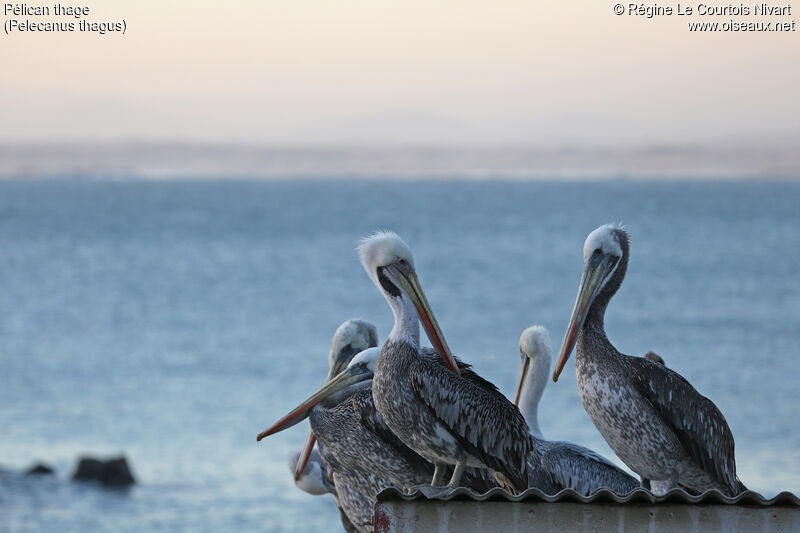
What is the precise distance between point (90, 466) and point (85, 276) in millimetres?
32600

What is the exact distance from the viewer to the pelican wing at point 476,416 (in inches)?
212

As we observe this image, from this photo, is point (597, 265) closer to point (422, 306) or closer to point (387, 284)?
point (422, 306)

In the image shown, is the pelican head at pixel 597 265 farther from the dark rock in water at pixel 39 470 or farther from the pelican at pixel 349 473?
the dark rock in water at pixel 39 470

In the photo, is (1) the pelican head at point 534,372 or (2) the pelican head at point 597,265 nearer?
(2) the pelican head at point 597,265

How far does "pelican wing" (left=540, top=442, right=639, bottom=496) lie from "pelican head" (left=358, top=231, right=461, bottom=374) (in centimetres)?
84

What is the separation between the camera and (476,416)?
5.44 m

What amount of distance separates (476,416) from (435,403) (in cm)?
20

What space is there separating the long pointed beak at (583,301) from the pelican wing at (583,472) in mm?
415

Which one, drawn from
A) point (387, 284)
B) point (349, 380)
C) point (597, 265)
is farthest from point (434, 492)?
point (597, 265)

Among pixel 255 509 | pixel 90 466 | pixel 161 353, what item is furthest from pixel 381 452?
pixel 161 353

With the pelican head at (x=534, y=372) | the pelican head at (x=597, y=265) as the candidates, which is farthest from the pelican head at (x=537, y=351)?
the pelican head at (x=597, y=265)

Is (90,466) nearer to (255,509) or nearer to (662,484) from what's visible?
(255,509)

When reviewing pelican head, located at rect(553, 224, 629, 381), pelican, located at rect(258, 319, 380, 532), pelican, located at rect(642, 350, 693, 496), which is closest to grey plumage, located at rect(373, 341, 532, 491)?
pelican head, located at rect(553, 224, 629, 381)

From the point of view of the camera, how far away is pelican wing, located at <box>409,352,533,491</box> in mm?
5395
